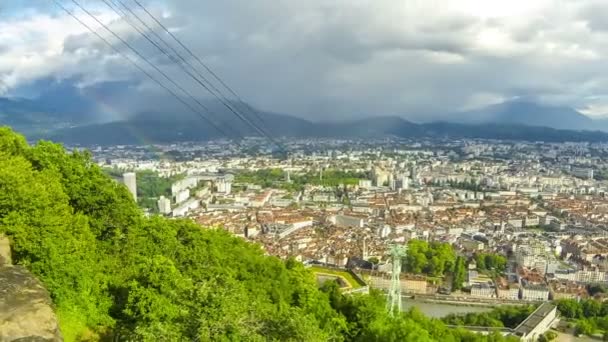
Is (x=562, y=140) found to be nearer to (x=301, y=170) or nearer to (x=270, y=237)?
(x=301, y=170)

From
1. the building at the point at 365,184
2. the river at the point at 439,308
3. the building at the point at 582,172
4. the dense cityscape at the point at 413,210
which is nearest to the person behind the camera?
the river at the point at 439,308

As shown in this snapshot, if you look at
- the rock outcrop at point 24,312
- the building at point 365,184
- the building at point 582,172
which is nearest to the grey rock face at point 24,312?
the rock outcrop at point 24,312

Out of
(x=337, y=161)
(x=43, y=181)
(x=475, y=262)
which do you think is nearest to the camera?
(x=43, y=181)

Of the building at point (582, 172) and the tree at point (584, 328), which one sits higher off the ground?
the building at point (582, 172)

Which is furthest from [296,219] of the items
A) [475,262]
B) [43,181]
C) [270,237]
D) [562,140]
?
[562,140]

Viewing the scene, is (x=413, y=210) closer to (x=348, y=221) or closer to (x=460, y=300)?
(x=348, y=221)

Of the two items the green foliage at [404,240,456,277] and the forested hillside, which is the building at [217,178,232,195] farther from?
the forested hillside

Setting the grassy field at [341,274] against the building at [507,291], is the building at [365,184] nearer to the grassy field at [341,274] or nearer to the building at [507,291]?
the building at [507,291]
